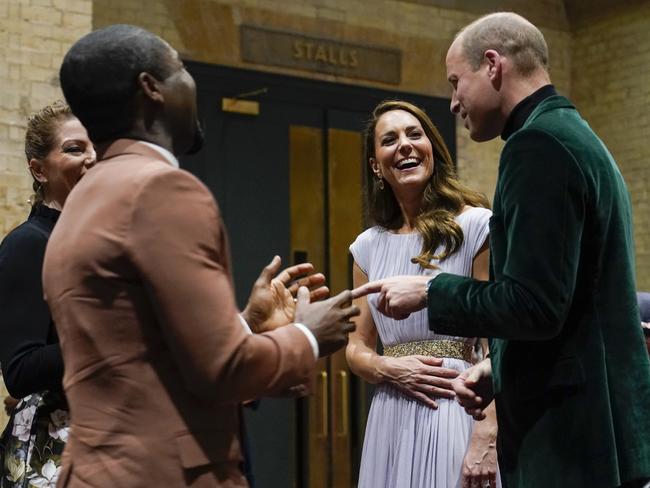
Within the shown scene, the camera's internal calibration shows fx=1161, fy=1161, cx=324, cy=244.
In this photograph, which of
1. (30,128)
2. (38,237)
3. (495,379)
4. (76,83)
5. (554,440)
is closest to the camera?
(76,83)

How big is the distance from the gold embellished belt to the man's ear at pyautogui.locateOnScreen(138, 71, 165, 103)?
1.94 metres

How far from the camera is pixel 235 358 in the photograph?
1.97 meters

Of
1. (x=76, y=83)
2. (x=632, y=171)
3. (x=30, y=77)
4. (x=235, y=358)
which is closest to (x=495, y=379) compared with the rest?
(x=235, y=358)

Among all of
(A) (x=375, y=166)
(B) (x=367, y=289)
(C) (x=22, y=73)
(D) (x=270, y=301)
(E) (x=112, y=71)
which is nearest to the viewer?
(E) (x=112, y=71)

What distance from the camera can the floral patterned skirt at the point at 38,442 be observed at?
3113 millimetres

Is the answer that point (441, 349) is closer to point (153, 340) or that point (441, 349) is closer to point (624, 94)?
point (153, 340)

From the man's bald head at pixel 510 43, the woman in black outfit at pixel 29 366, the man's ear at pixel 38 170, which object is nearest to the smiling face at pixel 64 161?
the man's ear at pixel 38 170

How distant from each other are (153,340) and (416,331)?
1978mm

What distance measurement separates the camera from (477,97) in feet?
9.58

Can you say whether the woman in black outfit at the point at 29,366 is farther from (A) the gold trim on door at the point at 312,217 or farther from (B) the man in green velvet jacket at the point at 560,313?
(A) the gold trim on door at the point at 312,217

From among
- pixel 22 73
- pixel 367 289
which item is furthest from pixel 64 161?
pixel 22 73

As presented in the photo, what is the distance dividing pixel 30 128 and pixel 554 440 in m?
1.88

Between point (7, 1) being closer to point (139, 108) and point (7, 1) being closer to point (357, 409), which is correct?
point (357, 409)

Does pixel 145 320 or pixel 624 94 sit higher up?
Answer: pixel 624 94
